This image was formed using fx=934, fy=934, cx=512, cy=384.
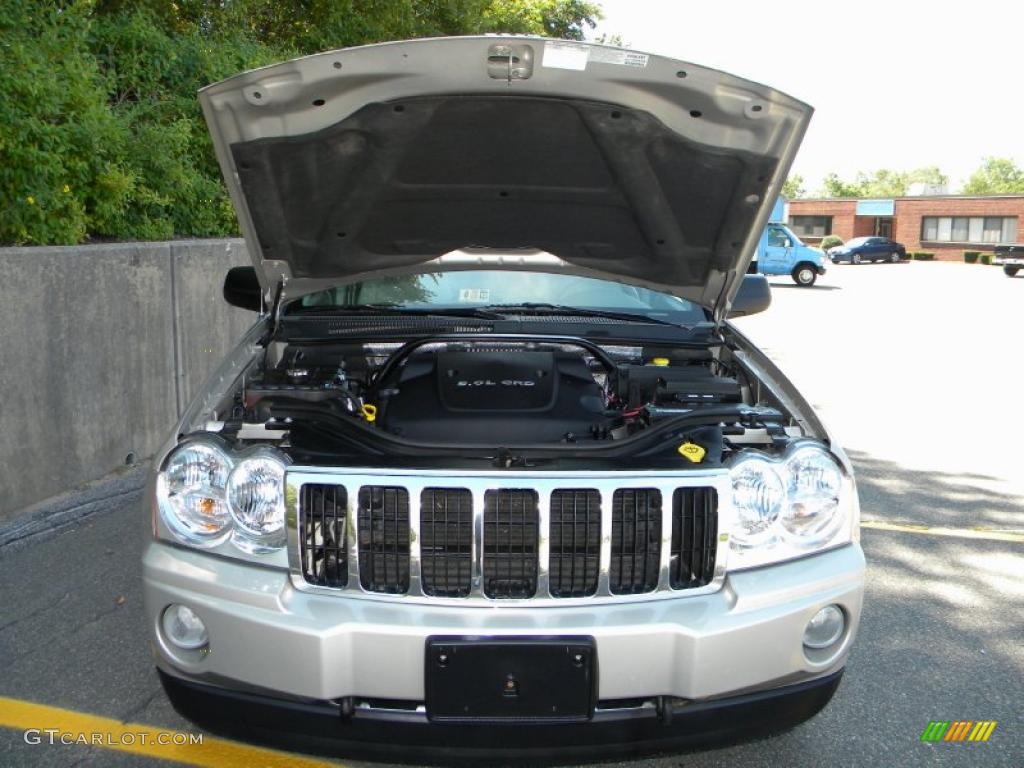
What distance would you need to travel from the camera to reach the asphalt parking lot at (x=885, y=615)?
3096mm

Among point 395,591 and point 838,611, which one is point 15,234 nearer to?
point 395,591

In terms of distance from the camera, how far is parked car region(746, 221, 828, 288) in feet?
98.1

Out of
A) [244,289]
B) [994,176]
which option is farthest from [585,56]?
[994,176]

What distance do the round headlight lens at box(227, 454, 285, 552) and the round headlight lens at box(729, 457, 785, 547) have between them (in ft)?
4.18

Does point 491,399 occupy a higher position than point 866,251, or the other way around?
point 491,399

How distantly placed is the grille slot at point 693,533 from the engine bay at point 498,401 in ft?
0.77

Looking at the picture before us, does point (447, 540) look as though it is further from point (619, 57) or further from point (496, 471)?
A: point (619, 57)

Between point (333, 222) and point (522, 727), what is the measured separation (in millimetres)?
2075

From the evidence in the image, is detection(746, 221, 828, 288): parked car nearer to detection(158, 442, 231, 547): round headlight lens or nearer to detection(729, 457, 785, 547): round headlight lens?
detection(729, 457, 785, 547): round headlight lens

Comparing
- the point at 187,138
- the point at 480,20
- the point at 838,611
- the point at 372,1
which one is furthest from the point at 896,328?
the point at 838,611

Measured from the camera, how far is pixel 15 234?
555cm

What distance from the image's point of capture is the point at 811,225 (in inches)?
2707

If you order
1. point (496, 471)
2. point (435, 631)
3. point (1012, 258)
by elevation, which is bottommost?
point (1012, 258)

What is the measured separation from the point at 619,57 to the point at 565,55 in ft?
0.53
